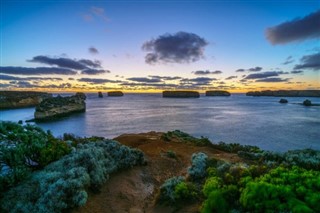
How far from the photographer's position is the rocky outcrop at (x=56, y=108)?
51.0 meters

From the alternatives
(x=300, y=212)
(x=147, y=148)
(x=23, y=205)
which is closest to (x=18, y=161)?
(x=23, y=205)

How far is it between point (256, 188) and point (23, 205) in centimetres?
554

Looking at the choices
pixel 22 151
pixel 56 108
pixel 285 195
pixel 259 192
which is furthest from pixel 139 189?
pixel 56 108

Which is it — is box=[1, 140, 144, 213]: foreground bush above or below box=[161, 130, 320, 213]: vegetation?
below

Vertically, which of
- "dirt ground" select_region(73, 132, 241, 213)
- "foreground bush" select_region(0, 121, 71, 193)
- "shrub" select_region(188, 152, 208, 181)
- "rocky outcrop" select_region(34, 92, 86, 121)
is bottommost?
"rocky outcrop" select_region(34, 92, 86, 121)

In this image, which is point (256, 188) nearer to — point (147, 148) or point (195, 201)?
point (195, 201)

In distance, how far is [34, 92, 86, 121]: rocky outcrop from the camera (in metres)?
51.0

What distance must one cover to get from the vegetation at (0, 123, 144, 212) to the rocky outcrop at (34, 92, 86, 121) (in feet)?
152

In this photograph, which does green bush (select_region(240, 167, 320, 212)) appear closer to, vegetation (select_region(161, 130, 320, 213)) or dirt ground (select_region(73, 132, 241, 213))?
vegetation (select_region(161, 130, 320, 213))

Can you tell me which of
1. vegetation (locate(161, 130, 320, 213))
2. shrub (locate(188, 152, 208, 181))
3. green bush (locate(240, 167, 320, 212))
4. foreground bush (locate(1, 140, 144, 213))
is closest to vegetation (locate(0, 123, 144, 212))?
foreground bush (locate(1, 140, 144, 213))

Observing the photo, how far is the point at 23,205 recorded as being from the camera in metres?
5.92

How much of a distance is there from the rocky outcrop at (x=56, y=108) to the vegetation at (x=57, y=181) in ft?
152

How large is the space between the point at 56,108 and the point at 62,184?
55169 mm

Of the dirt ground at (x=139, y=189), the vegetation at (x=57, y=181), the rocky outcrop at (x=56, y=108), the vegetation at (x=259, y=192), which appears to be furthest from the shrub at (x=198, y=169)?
the rocky outcrop at (x=56, y=108)
